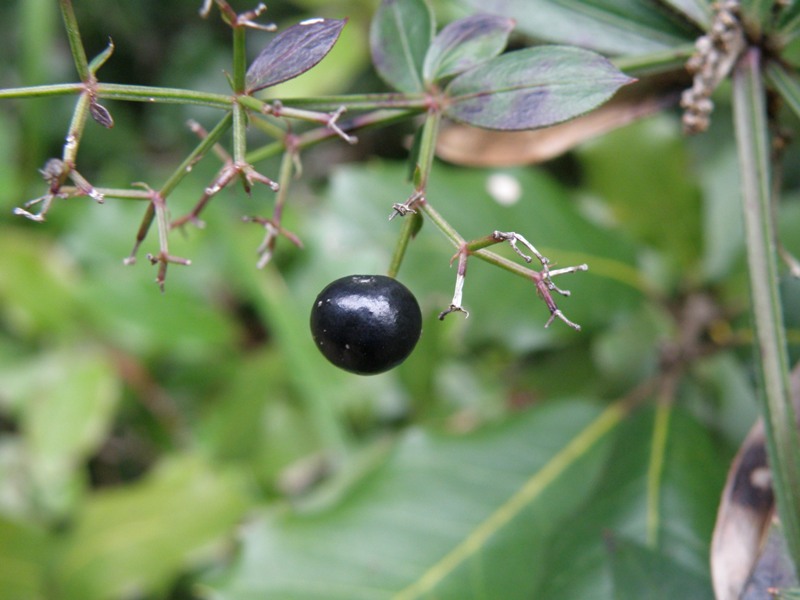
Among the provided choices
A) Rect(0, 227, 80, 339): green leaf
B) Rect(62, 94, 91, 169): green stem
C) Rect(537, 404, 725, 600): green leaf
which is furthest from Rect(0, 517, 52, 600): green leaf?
Rect(62, 94, 91, 169): green stem

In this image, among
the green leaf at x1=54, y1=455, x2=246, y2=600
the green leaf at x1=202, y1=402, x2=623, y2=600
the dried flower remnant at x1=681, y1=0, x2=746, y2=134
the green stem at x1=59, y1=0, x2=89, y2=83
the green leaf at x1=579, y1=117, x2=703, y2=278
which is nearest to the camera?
the green stem at x1=59, y1=0, x2=89, y2=83

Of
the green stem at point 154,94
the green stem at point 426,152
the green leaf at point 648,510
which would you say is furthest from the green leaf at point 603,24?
the green leaf at point 648,510

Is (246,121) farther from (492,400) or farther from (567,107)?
(492,400)

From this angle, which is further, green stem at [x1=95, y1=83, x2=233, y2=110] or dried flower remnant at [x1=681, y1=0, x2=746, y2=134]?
dried flower remnant at [x1=681, y1=0, x2=746, y2=134]

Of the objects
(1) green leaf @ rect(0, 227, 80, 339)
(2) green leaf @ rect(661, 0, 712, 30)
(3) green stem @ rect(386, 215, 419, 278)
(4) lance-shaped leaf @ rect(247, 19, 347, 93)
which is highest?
(1) green leaf @ rect(0, 227, 80, 339)

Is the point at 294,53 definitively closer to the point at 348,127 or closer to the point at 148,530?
the point at 348,127

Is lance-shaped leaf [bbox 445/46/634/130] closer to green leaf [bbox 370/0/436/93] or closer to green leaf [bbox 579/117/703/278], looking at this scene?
green leaf [bbox 370/0/436/93]

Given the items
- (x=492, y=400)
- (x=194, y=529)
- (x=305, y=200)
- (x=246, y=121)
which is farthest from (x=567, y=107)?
(x=305, y=200)
